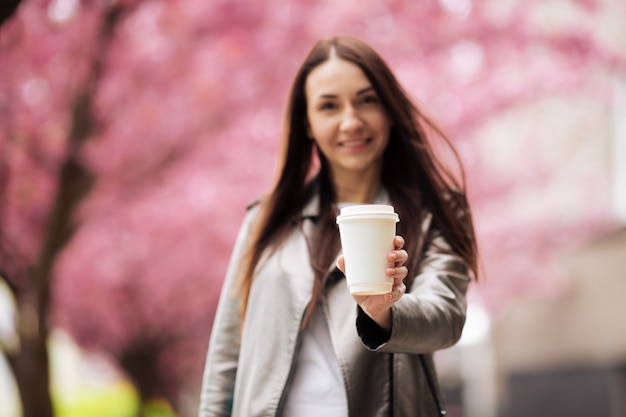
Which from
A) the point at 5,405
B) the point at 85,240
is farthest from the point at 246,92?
the point at 5,405

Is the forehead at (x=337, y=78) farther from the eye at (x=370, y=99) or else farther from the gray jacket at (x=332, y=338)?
the gray jacket at (x=332, y=338)

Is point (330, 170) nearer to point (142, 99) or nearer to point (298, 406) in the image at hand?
point (298, 406)

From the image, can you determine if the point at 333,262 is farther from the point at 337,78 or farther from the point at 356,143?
the point at 337,78

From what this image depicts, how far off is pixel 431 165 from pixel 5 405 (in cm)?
2714

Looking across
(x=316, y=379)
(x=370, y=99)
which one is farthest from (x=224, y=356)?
(x=370, y=99)

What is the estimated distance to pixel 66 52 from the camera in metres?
7.84

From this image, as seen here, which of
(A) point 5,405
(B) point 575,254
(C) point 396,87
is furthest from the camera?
(A) point 5,405

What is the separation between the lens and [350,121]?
2.68 m

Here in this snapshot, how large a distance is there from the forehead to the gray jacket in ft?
1.27

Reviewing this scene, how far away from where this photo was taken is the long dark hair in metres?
Answer: 2.69

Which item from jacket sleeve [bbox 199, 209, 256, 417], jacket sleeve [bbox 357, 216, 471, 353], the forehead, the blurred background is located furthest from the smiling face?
the blurred background

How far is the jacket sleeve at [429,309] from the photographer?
217 cm

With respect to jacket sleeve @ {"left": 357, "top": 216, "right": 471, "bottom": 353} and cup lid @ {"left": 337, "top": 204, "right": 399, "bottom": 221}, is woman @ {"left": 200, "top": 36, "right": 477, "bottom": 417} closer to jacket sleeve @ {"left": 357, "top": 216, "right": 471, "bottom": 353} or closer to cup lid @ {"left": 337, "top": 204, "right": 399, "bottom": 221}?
jacket sleeve @ {"left": 357, "top": 216, "right": 471, "bottom": 353}

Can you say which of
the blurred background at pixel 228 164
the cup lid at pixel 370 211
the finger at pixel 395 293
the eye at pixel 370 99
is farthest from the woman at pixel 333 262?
the blurred background at pixel 228 164
